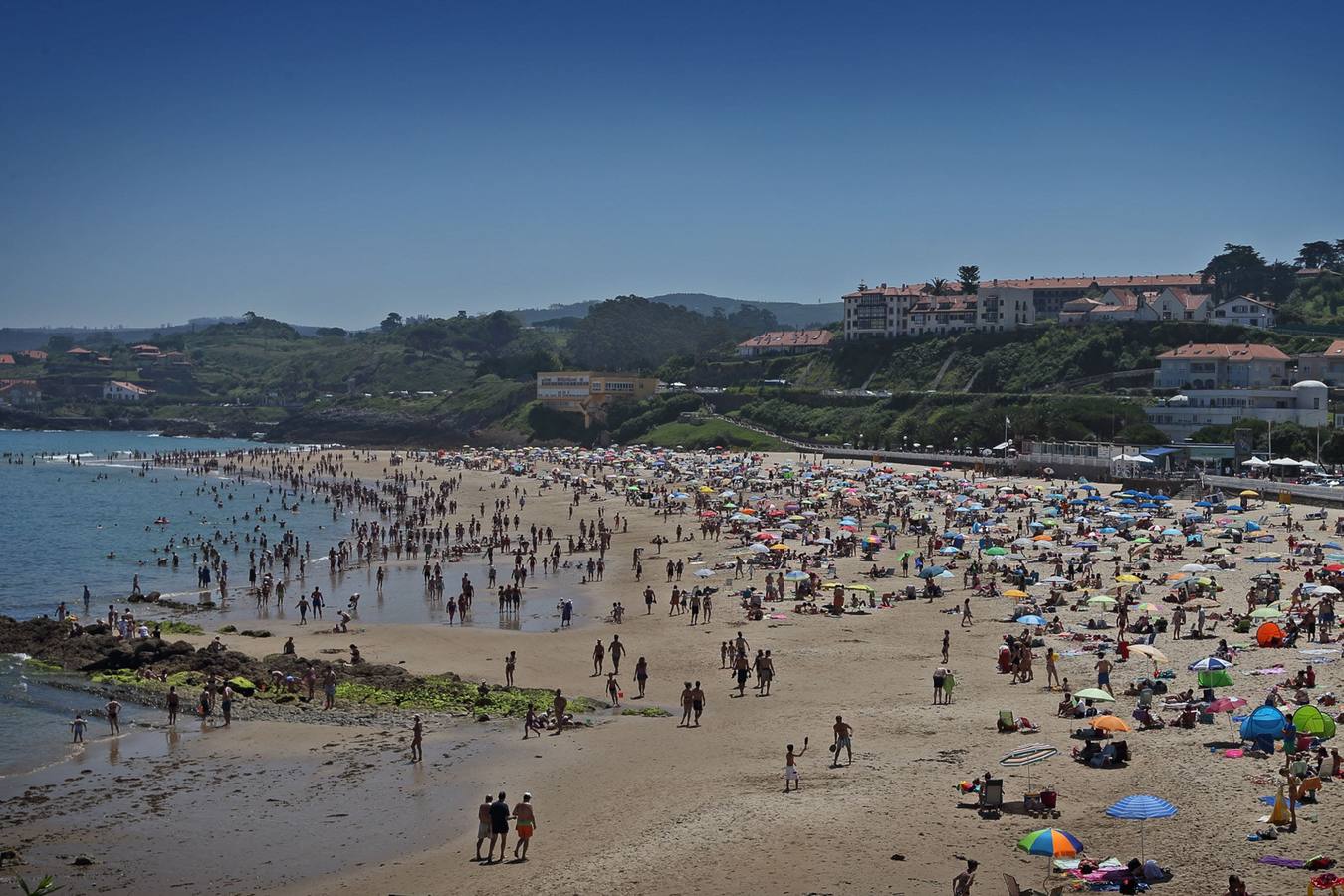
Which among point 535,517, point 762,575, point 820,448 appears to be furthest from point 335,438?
point 762,575

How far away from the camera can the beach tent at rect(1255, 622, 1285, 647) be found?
22.2 metres

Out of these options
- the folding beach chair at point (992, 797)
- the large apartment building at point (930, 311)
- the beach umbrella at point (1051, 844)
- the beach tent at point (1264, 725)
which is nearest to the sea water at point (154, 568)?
the folding beach chair at point (992, 797)

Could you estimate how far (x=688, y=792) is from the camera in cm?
1619

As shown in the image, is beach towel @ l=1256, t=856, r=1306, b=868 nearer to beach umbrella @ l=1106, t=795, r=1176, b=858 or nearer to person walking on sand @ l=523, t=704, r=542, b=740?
beach umbrella @ l=1106, t=795, r=1176, b=858

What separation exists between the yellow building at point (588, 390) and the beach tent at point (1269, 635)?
286ft

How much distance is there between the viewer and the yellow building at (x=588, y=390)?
4304 inches

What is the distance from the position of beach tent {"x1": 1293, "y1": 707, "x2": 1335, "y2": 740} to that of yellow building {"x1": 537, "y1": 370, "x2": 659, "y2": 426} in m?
93.2

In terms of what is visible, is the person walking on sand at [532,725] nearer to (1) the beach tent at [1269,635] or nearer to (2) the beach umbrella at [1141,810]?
(2) the beach umbrella at [1141,810]

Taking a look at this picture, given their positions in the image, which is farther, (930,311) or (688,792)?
(930,311)

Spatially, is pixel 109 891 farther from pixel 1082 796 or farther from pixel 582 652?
pixel 582 652

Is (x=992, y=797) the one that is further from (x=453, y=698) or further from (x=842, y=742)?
(x=453, y=698)

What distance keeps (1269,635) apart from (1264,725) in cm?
717

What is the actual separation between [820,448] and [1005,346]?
22.3 metres

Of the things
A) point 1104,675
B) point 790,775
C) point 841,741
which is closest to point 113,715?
point 790,775
